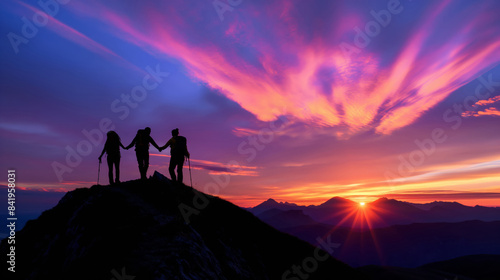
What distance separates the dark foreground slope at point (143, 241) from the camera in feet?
29.2

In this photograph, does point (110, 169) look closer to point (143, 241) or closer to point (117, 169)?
point (117, 169)

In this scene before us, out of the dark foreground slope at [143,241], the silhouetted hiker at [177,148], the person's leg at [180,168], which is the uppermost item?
the silhouetted hiker at [177,148]

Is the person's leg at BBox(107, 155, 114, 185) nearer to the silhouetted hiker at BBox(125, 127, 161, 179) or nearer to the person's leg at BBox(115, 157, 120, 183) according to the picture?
the person's leg at BBox(115, 157, 120, 183)

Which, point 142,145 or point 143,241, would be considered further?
point 142,145

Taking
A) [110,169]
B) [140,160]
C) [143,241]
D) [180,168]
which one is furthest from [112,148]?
[143,241]

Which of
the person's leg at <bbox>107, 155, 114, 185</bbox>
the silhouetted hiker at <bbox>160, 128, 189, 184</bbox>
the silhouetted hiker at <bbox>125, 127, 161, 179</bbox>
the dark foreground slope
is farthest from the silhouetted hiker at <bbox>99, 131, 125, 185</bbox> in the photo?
the silhouetted hiker at <bbox>160, 128, 189, 184</bbox>

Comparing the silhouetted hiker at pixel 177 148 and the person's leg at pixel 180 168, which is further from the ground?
the silhouetted hiker at pixel 177 148

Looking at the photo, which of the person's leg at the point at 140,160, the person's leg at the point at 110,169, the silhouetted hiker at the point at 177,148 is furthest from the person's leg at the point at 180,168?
the person's leg at the point at 110,169

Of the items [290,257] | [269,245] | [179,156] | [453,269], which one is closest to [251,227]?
[269,245]

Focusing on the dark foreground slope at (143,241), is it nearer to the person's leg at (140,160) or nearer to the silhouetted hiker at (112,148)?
the person's leg at (140,160)

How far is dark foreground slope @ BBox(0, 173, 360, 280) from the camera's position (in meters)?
8.91

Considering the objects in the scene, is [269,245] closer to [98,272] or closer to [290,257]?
[290,257]

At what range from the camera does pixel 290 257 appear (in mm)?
24484

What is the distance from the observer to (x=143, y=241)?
993cm
